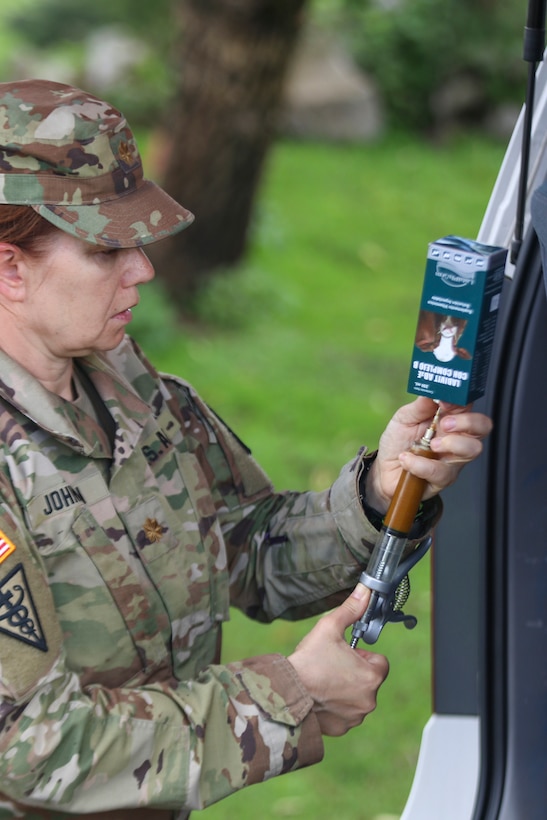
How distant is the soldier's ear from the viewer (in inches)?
66.6

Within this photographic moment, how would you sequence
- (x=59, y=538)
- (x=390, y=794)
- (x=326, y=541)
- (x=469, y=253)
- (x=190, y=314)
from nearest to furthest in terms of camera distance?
(x=469, y=253)
(x=59, y=538)
(x=326, y=541)
(x=390, y=794)
(x=190, y=314)

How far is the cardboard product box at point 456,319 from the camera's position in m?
1.48

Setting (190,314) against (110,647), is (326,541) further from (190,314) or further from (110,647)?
(190,314)

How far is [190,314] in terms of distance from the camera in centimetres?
657

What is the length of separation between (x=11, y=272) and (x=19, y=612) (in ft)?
1.60

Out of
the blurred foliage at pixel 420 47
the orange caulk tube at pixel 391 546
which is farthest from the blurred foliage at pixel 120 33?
the orange caulk tube at pixel 391 546

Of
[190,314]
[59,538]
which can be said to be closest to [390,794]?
[59,538]

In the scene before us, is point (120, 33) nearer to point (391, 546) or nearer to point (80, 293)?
point (80, 293)

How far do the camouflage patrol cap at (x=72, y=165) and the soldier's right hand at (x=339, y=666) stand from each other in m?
0.61

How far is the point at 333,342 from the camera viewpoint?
6.62 m

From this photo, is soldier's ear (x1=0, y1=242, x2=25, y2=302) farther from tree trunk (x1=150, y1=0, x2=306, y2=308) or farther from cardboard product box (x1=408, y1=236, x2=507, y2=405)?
tree trunk (x1=150, y1=0, x2=306, y2=308)

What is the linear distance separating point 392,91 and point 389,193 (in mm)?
1802

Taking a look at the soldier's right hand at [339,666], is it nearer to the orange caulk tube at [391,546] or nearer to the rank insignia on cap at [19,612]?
the orange caulk tube at [391,546]

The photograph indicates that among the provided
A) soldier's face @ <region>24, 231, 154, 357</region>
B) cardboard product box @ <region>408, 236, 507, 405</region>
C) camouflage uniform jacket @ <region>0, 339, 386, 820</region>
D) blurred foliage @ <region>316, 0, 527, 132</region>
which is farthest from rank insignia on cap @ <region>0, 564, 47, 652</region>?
blurred foliage @ <region>316, 0, 527, 132</region>
